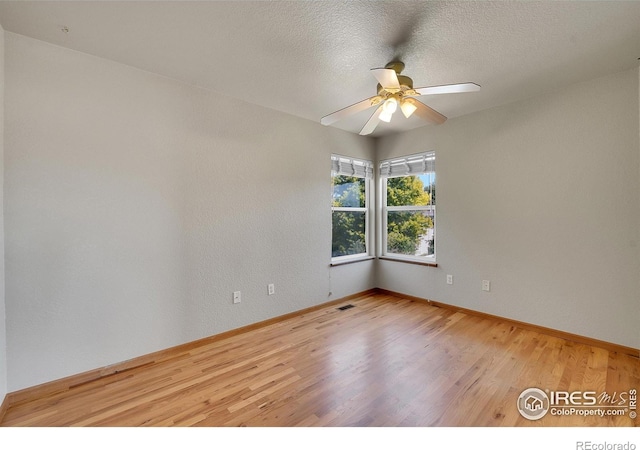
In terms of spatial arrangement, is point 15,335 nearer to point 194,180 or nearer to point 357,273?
point 194,180

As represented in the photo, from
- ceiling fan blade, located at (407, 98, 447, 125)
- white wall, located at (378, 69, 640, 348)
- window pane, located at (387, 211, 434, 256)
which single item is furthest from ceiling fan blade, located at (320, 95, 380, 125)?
window pane, located at (387, 211, 434, 256)

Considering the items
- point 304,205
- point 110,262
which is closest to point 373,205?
point 304,205

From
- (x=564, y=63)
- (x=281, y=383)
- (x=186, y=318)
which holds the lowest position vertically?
(x=281, y=383)

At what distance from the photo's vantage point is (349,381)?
2.03m

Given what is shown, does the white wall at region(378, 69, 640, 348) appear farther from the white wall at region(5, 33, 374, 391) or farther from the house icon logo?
the white wall at region(5, 33, 374, 391)

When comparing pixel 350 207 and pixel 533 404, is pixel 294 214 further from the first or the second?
pixel 533 404

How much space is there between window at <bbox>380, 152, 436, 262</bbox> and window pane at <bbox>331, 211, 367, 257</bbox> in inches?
14.5

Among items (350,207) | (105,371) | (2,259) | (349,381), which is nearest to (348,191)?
(350,207)

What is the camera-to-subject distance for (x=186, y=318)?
2541 millimetres

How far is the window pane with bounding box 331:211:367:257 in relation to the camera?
391 centimetres

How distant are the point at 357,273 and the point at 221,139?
2.57 meters

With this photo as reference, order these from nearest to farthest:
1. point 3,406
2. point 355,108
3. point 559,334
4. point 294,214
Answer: point 3,406 < point 355,108 < point 559,334 < point 294,214

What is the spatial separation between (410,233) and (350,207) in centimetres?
95
